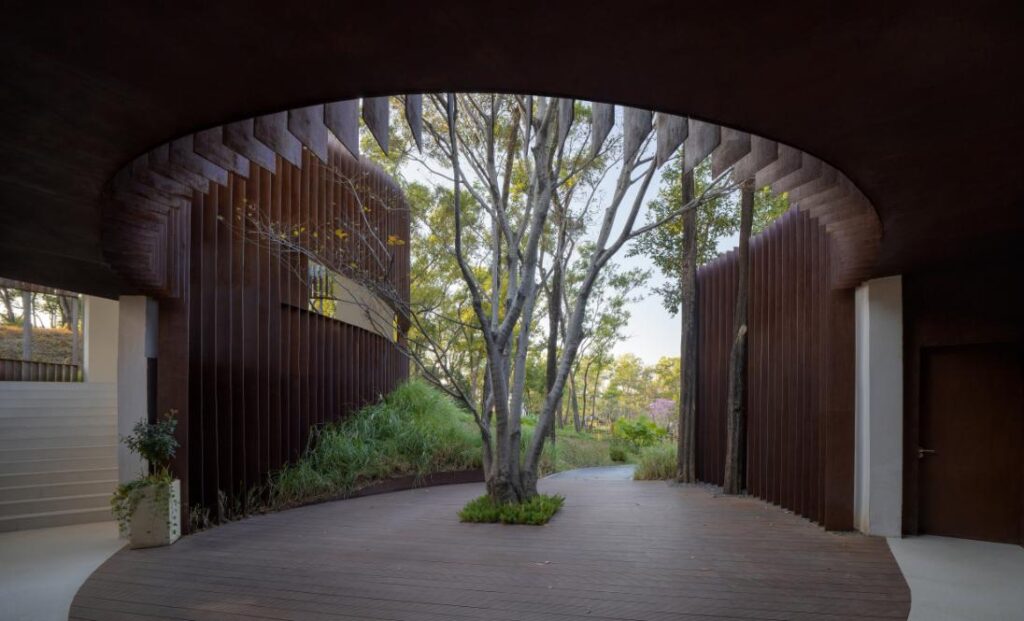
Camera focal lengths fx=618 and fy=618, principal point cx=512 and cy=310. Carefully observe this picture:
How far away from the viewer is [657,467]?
33.3ft

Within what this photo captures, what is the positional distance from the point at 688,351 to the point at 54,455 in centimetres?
862

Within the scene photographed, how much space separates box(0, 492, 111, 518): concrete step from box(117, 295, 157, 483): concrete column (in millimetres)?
1353

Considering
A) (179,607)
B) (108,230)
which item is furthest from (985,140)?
(108,230)

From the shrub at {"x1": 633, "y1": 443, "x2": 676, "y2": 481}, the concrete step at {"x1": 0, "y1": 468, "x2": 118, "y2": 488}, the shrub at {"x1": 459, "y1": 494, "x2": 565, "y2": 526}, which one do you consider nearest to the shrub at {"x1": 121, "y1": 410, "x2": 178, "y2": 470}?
the concrete step at {"x1": 0, "y1": 468, "x2": 118, "y2": 488}

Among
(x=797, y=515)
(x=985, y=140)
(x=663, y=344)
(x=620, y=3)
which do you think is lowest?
(x=797, y=515)

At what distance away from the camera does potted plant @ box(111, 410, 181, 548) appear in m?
5.45

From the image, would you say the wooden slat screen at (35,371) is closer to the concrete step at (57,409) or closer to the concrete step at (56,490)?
→ the concrete step at (57,409)

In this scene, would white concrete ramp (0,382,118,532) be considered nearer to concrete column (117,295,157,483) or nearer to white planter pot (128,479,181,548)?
concrete column (117,295,157,483)

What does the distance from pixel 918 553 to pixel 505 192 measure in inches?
226

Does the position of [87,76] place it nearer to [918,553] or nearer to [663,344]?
[918,553]

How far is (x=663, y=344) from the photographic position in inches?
658

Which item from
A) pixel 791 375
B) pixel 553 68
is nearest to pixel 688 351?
pixel 791 375

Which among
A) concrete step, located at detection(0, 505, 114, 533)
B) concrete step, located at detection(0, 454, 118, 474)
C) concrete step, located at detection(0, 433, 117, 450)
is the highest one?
concrete step, located at detection(0, 433, 117, 450)

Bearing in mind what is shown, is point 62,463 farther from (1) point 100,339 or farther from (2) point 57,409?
(1) point 100,339
